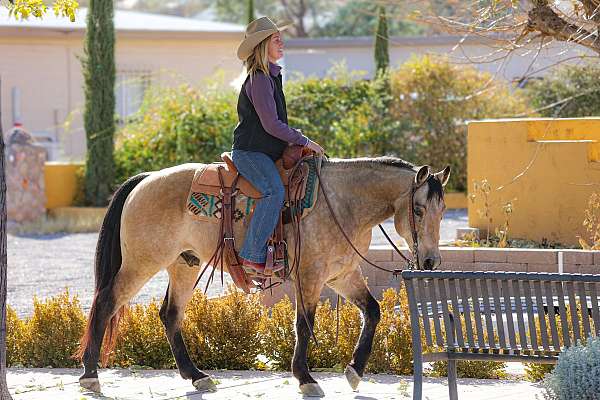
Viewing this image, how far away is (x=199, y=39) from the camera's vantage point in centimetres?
2983

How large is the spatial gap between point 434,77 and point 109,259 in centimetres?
1479

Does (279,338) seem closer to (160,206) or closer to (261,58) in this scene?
(160,206)

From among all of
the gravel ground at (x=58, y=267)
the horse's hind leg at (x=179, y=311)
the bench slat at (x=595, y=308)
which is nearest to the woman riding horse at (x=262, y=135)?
the horse's hind leg at (x=179, y=311)

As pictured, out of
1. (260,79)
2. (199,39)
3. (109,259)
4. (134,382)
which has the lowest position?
(134,382)

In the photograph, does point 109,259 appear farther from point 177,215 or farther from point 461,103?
point 461,103

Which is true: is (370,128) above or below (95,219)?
above

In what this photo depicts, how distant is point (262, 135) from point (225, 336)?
175cm

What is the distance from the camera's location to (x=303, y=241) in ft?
25.5

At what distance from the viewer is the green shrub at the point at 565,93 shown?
2244 cm

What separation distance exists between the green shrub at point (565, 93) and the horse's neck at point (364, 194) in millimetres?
14372

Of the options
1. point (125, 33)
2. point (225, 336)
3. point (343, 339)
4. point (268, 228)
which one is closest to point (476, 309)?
point (268, 228)

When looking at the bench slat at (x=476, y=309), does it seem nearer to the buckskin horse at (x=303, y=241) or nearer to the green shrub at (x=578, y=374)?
the green shrub at (x=578, y=374)

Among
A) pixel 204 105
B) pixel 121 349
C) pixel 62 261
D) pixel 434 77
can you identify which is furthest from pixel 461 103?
pixel 121 349

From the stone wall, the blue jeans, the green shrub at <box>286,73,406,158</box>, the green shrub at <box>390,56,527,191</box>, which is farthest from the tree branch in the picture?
the stone wall
